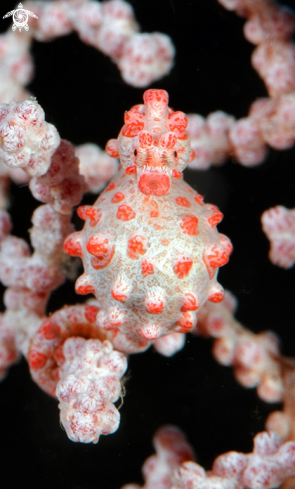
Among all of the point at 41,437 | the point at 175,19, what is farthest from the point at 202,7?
the point at 41,437

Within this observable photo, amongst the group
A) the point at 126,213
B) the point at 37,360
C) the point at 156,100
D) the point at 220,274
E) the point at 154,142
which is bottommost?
the point at 37,360

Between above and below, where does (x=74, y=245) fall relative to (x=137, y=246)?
below

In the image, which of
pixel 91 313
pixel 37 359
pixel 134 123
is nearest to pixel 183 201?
pixel 134 123

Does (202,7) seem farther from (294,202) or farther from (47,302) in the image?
(47,302)

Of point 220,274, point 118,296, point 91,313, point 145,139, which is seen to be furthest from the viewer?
point 220,274

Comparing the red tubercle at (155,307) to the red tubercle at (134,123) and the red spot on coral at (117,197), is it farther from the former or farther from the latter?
the red tubercle at (134,123)

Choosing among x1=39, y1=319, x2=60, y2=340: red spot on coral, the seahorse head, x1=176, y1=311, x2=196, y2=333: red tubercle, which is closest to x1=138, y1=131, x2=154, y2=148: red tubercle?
the seahorse head

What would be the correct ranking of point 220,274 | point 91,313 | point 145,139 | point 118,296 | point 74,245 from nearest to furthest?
point 145,139, point 118,296, point 74,245, point 91,313, point 220,274

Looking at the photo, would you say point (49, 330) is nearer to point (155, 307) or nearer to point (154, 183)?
point (155, 307)
